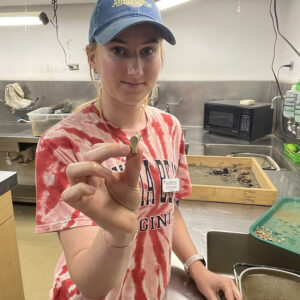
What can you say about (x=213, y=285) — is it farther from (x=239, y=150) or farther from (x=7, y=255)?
(x=239, y=150)

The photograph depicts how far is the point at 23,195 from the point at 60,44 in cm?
169

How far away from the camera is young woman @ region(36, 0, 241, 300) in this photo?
410 mm

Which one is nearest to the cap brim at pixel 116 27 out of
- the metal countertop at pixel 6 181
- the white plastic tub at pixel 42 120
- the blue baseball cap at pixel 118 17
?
the blue baseball cap at pixel 118 17

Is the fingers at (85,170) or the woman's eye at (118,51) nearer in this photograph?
the fingers at (85,170)

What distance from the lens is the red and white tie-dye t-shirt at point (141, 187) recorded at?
569 mm

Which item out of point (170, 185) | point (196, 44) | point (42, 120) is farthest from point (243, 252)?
point (196, 44)

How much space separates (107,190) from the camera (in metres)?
0.42

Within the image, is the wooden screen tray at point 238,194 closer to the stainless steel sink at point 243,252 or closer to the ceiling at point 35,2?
the stainless steel sink at point 243,252

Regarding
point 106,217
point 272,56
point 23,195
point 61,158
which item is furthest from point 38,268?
point 272,56

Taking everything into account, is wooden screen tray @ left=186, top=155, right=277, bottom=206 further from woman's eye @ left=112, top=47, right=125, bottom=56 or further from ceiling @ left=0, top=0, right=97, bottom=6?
ceiling @ left=0, top=0, right=97, bottom=6

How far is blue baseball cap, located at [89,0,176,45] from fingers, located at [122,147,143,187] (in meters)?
0.31

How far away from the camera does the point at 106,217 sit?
0.40 metres

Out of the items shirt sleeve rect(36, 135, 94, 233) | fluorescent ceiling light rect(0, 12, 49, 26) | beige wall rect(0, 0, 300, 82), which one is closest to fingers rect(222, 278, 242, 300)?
shirt sleeve rect(36, 135, 94, 233)

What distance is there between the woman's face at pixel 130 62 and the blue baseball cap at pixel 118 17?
2cm
